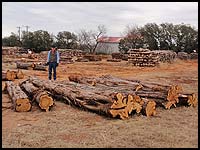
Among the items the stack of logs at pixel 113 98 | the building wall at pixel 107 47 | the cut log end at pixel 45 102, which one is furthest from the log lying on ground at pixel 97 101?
the building wall at pixel 107 47

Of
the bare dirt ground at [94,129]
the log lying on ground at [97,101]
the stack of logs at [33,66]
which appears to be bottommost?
the bare dirt ground at [94,129]

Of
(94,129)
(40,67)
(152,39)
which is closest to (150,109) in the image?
(94,129)

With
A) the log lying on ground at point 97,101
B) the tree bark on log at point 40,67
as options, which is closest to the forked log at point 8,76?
the tree bark on log at point 40,67

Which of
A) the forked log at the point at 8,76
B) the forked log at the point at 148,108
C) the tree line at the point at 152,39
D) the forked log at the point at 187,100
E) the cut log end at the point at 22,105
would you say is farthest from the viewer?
the tree line at the point at 152,39

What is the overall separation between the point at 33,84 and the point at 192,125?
6094mm

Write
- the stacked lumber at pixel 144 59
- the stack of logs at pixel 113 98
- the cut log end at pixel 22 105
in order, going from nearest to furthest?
Result: the stack of logs at pixel 113 98
the cut log end at pixel 22 105
the stacked lumber at pixel 144 59

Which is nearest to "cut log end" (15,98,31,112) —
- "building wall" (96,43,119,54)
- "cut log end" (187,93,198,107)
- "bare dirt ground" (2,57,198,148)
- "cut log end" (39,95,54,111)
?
"bare dirt ground" (2,57,198,148)

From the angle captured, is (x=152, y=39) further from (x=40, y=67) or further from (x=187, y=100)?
(x=187, y=100)

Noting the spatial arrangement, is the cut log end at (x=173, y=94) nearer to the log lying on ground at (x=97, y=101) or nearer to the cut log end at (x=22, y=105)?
the log lying on ground at (x=97, y=101)

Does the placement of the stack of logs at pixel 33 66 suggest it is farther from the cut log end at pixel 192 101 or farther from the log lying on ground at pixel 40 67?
the cut log end at pixel 192 101

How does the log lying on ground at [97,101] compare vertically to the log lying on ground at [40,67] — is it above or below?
above

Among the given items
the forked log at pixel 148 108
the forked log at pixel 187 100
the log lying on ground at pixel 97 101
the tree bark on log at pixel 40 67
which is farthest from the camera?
the tree bark on log at pixel 40 67

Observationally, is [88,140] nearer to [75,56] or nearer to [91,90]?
A: [91,90]

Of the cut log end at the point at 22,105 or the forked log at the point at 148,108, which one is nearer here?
the forked log at the point at 148,108
